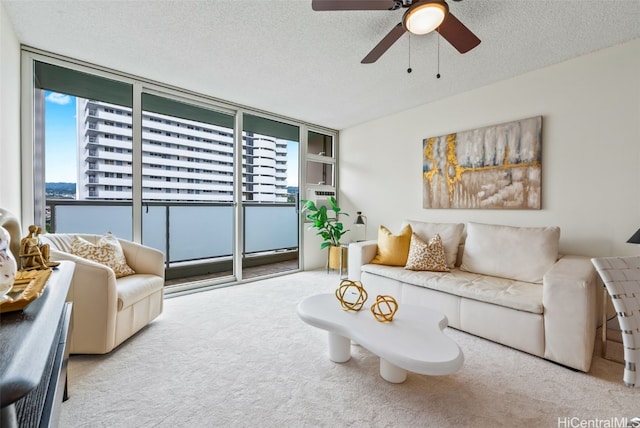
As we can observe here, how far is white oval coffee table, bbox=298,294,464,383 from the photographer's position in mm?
1321

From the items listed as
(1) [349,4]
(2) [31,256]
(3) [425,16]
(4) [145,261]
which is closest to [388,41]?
(3) [425,16]

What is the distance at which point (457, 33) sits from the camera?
1812mm

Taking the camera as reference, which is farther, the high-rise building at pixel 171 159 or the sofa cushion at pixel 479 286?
the high-rise building at pixel 171 159

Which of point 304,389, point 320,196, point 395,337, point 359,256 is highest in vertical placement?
point 320,196

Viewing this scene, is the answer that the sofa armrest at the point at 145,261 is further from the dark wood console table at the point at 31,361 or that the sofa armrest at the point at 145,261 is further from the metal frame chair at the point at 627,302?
the metal frame chair at the point at 627,302

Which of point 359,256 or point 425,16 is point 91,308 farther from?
point 425,16

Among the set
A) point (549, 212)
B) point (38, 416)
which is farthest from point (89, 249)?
point (549, 212)

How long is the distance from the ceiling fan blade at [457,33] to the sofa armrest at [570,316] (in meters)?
1.68

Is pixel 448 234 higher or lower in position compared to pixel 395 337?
higher

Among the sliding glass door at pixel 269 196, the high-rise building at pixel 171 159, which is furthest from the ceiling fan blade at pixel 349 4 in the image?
the sliding glass door at pixel 269 196

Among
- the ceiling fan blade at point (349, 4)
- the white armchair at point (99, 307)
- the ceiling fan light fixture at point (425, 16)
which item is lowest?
the white armchair at point (99, 307)

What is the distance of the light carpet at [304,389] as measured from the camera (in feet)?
4.68

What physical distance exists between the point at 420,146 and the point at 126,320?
366 centimetres

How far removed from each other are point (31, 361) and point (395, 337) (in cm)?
144
